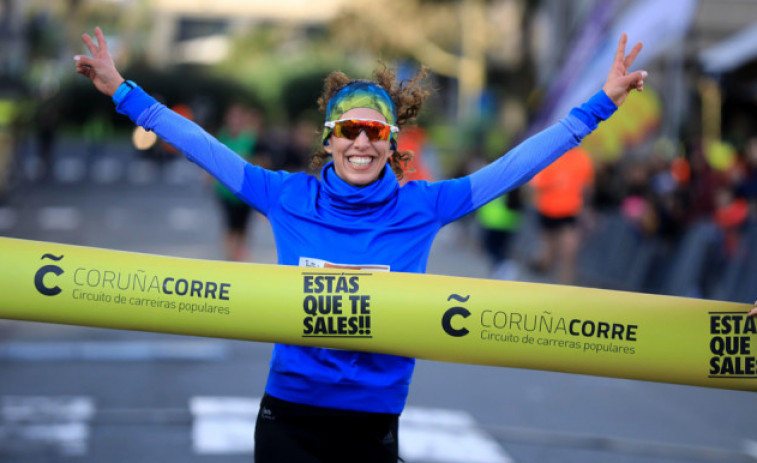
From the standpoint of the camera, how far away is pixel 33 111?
3098 cm

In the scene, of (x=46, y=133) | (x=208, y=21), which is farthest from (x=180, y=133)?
(x=208, y=21)

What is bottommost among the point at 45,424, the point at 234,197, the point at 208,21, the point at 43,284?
the point at 43,284

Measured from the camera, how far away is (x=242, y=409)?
7195 mm

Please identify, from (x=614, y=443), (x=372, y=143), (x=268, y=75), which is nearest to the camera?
(x=372, y=143)

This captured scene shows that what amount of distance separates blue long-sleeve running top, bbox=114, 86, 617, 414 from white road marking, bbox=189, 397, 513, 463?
2.70m

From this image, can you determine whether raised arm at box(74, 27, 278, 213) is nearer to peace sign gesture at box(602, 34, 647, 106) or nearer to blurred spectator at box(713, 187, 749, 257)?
peace sign gesture at box(602, 34, 647, 106)

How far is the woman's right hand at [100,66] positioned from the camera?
3609 mm

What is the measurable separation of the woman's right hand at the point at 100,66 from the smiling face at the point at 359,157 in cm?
78

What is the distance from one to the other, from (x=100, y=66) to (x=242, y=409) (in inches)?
157

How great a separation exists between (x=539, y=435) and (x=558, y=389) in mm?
1648

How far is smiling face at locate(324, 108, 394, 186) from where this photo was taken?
11.3 feet

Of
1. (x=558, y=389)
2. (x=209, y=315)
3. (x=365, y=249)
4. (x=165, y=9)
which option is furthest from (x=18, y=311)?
(x=165, y=9)

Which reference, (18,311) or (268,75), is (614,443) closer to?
(18,311)

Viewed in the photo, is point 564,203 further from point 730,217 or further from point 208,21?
point 208,21
